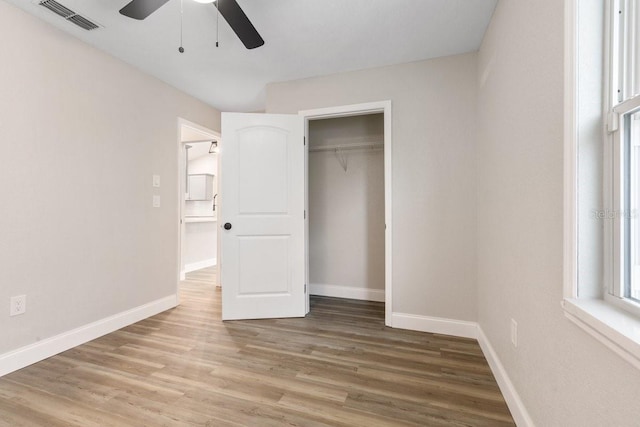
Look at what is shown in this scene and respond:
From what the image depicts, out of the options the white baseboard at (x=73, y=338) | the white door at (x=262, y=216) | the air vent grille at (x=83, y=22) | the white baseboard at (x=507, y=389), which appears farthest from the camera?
the white door at (x=262, y=216)

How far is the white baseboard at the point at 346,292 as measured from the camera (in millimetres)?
3477

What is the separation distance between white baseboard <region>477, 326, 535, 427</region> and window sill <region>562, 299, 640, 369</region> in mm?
703

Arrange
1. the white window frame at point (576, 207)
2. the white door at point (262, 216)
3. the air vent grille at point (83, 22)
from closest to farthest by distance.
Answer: the white window frame at point (576, 207) < the air vent grille at point (83, 22) < the white door at point (262, 216)

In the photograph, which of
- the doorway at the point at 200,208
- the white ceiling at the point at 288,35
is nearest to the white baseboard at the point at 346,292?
the doorway at the point at 200,208

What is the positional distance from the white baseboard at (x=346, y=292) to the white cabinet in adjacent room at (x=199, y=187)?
3220 millimetres

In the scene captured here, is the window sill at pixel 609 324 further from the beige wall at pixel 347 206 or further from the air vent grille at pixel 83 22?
the air vent grille at pixel 83 22

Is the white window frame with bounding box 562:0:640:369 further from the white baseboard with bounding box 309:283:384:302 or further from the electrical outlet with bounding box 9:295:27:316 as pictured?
the electrical outlet with bounding box 9:295:27:316

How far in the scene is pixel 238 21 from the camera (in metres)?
1.70

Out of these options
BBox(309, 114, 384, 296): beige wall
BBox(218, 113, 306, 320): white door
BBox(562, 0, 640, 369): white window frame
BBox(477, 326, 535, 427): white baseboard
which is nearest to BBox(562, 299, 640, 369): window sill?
BBox(562, 0, 640, 369): white window frame

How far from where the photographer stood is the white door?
111 inches

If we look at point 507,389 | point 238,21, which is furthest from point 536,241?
point 238,21

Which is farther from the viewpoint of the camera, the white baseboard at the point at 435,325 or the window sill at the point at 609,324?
the white baseboard at the point at 435,325

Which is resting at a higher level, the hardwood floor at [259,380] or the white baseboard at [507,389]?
the white baseboard at [507,389]

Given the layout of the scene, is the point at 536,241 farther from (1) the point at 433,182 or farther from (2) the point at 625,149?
(1) the point at 433,182
